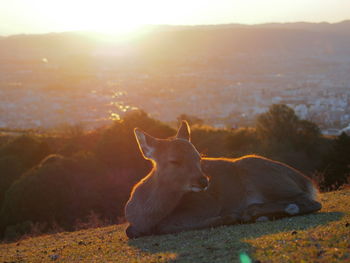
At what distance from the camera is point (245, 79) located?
17475 cm

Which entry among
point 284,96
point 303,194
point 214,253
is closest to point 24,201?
point 303,194

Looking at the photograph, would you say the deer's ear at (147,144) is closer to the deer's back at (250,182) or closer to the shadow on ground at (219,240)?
the deer's back at (250,182)

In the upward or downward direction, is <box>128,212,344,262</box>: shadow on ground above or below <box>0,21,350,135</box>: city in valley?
above

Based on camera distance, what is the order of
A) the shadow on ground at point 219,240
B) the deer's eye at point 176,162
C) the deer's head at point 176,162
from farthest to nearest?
the deer's eye at point 176,162
the deer's head at point 176,162
the shadow on ground at point 219,240

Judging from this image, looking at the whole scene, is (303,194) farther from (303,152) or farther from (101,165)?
(303,152)

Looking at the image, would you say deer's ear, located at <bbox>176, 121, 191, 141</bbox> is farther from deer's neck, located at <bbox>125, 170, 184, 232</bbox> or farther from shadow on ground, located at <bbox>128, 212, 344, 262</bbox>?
shadow on ground, located at <bbox>128, 212, 344, 262</bbox>

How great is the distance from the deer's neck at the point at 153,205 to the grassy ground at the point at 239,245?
460 millimetres

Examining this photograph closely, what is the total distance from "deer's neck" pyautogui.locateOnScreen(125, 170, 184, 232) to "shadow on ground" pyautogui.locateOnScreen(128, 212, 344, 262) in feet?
1.45

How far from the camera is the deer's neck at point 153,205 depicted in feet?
35.2

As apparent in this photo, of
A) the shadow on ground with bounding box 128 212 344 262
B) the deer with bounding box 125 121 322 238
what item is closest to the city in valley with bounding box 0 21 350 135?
the deer with bounding box 125 121 322 238

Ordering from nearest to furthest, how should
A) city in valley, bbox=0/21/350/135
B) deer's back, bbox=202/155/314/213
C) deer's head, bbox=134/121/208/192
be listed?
deer's head, bbox=134/121/208/192
deer's back, bbox=202/155/314/213
city in valley, bbox=0/21/350/135

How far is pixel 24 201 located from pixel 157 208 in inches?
867

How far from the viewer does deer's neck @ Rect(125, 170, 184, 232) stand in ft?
35.2

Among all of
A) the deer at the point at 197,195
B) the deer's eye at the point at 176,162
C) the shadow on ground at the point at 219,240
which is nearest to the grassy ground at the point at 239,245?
the shadow on ground at the point at 219,240
